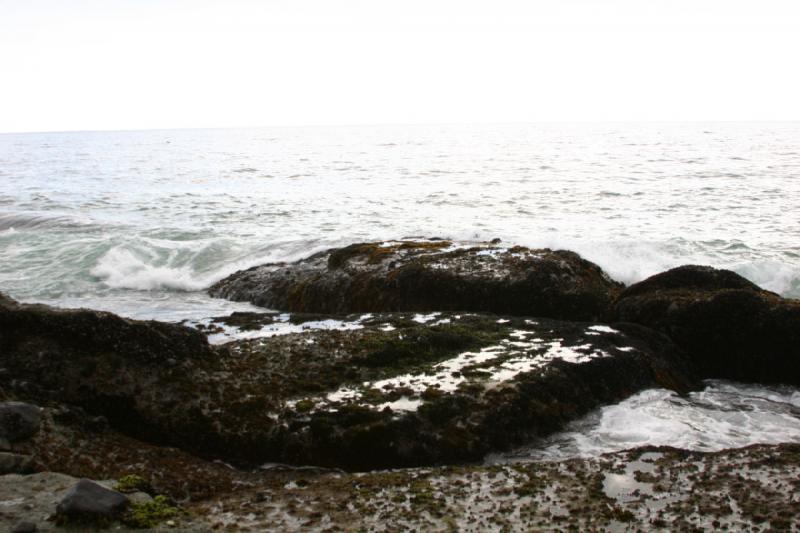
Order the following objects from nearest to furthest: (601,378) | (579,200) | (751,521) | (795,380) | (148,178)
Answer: (751,521) → (601,378) → (795,380) → (579,200) → (148,178)

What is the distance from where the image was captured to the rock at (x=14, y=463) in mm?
4867

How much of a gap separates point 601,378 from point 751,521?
111 inches

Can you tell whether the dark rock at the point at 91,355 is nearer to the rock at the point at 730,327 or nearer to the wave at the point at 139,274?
the rock at the point at 730,327

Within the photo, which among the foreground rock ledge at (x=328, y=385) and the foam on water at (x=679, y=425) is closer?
the foreground rock ledge at (x=328, y=385)

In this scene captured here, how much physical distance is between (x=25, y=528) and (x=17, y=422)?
67.9 inches

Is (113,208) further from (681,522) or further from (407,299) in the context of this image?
(681,522)

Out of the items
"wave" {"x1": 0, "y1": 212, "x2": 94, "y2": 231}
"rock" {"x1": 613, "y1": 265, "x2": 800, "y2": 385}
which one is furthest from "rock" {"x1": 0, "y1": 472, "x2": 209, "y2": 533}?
"wave" {"x1": 0, "y1": 212, "x2": 94, "y2": 231}

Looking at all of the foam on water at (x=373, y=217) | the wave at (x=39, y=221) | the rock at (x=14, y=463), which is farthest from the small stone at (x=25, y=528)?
the wave at (x=39, y=221)

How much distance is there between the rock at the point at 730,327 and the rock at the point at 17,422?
726cm

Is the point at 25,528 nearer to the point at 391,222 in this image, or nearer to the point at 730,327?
the point at 730,327

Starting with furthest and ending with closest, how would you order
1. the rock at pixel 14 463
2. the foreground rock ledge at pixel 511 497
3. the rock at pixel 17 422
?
the rock at pixel 17 422 < the rock at pixel 14 463 < the foreground rock ledge at pixel 511 497

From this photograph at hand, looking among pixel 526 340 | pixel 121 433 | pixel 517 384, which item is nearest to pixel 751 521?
pixel 517 384

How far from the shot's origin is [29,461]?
500cm

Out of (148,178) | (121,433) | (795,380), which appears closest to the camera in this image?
(121,433)
